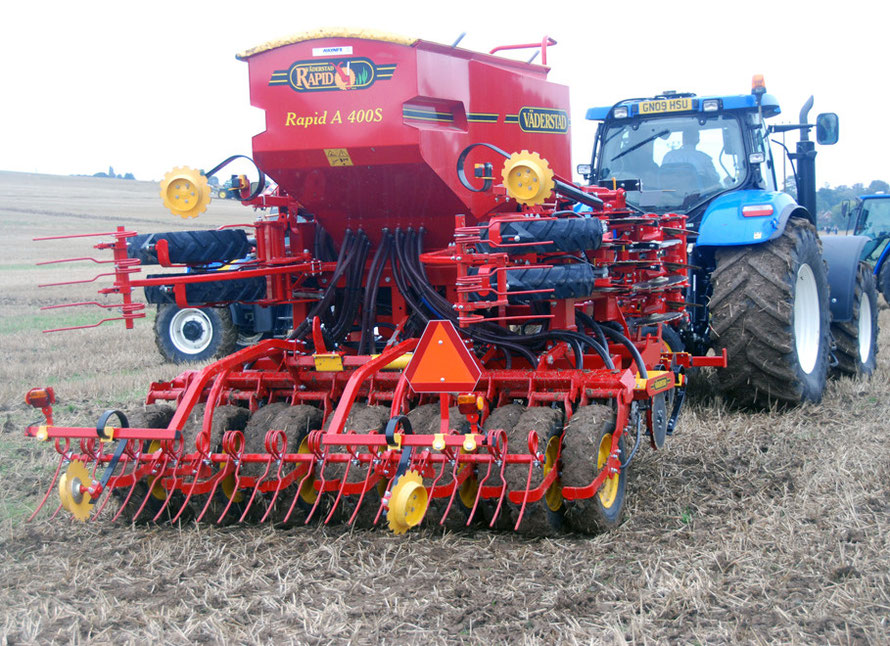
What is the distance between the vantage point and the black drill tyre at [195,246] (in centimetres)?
518

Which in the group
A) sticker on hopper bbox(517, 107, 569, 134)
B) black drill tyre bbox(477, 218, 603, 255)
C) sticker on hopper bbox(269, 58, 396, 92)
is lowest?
black drill tyre bbox(477, 218, 603, 255)

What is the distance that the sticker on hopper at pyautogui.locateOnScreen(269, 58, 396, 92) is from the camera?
4719 millimetres

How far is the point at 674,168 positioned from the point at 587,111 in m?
0.89

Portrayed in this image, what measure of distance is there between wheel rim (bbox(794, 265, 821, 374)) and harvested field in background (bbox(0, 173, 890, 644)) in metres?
1.22

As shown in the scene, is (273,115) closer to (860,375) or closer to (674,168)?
(674,168)

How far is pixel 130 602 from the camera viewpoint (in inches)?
144

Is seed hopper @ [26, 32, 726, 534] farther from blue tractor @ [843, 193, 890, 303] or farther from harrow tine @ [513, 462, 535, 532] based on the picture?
blue tractor @ [843, 193, 890, 303]

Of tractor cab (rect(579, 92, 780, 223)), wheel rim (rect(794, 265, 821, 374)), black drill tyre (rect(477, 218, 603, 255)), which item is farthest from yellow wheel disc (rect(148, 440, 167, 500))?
wheel rim (rect(794, 265, 821, 374))

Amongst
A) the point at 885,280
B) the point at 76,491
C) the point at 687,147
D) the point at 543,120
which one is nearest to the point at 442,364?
the point at 76,491

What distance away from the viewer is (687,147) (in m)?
7.42

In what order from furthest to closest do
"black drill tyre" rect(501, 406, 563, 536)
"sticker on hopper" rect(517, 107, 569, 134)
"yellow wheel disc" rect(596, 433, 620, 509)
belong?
"sticker on hopper" rect(517, 107, 569, 134) → "yellow wheel disc" rect(596, 433, 620, 509) → "black drill tyre" rect(501, 406, 563, 536)

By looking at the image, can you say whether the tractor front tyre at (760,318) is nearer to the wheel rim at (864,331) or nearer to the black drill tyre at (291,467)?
the wheel rim at (864,331)

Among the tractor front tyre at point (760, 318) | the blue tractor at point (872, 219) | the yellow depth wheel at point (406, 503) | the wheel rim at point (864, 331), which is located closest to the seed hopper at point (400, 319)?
the yellow depth wheel at point (406, 503)

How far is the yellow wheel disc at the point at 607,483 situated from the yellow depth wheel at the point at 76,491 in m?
2.38
